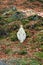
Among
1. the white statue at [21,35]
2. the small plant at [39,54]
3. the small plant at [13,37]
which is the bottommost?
the small plant at [13,37]

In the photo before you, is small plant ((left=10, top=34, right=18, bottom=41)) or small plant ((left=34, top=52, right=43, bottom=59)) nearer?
small plant ((left=34, top=52, right=43, bottom=59))

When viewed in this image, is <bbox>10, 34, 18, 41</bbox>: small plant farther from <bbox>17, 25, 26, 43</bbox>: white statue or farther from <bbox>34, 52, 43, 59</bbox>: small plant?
<bbox>34, 52, 43, 59</bbox>: small plant

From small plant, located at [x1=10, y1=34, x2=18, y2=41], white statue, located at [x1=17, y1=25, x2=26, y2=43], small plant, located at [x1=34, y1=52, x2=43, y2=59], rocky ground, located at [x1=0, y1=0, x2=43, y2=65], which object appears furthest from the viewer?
small plant, located at [x1=10, y1=34, x2=18, y2=41]

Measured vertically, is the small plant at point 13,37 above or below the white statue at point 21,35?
below

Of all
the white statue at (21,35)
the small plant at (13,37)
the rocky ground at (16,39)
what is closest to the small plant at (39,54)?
the rocky ground at (16,39)

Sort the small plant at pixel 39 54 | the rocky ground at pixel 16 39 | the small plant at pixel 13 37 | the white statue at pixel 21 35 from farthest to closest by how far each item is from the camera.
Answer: the small plant at pixel 13 37 → the white statue at pixel 21 35 → the small plant at pixel 39 54 → the rocky ground at pixel 16 39

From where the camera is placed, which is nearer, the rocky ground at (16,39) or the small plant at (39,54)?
the rocky ground at (16,39)

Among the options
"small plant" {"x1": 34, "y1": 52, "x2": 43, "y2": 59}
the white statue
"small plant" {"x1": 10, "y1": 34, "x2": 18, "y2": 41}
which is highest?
"small plant" {"x1": 34, "y1": 52, "x2": 43, "y2": 59}

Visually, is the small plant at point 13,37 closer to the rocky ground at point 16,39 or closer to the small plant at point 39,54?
the rocky ground at point 16,39

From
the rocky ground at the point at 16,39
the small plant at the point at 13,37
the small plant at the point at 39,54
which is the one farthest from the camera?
the small plant at the point at 13,37

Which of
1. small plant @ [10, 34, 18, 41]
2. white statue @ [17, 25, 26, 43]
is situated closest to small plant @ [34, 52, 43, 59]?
white statue @ [17, 25, 26, 43]

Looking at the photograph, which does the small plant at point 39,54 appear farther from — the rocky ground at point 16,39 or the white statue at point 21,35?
the white statue at point 21,35
